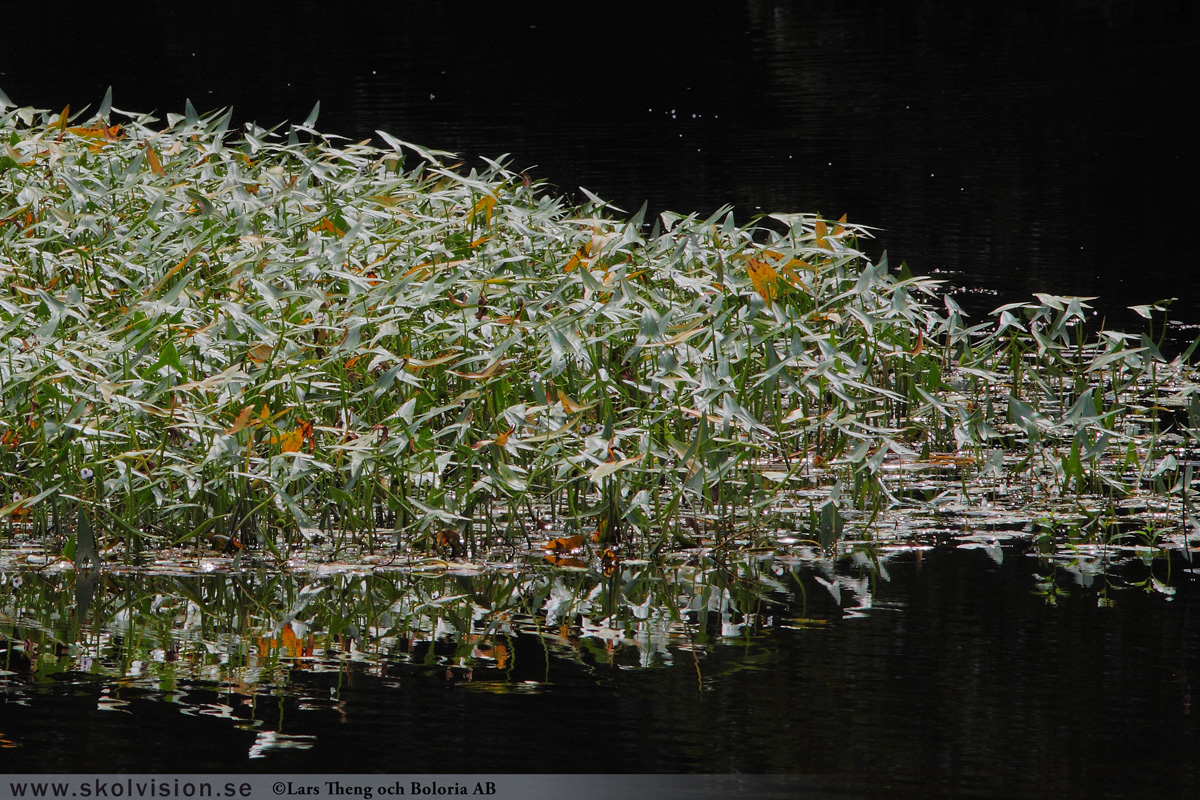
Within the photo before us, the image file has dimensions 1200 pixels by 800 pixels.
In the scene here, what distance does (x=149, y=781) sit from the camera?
3.18 meters

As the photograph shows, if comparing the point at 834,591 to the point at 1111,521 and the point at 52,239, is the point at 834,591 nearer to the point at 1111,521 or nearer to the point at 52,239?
the point at 1111,521

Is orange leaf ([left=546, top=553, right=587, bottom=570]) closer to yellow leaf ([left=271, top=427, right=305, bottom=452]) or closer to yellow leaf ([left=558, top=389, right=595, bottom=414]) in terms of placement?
yellow leaf ([left=558, top=389, right=595, bottom=414])

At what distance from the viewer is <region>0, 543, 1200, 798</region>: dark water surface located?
327cm

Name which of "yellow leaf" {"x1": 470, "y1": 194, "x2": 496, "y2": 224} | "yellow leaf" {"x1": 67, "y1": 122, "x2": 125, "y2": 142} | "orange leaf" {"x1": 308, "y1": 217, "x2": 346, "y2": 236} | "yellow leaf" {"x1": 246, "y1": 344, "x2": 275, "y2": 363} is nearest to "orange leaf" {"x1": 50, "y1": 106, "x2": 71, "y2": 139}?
"yellow leaf" {"x1": 67, "y1": 122, "x2": 125, "y2": 142}

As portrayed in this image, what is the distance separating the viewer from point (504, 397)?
16.9 feet

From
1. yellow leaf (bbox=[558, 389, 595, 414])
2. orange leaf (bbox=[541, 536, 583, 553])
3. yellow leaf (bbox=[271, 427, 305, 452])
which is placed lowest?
orange leaf (bbox=[541, 536, 583, 553])

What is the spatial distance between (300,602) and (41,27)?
77.0 ft

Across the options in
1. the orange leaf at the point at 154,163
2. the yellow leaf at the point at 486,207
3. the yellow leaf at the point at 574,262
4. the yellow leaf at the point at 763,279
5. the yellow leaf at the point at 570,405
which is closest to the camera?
the yellow leaf at the point at 570,405

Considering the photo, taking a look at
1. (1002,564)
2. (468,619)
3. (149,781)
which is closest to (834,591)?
(1002,564)

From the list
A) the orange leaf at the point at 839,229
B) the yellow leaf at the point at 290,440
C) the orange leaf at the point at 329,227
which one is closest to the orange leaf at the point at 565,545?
the yellow leaf at the point at 290,440

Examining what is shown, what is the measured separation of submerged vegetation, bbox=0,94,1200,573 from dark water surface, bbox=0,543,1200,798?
0.27 meters

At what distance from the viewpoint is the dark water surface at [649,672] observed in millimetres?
3273

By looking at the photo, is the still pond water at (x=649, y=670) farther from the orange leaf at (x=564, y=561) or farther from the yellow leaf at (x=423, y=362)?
the yellow leaf at (x=423, y=362)

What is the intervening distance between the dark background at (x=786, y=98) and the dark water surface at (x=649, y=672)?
3843 millimetres
